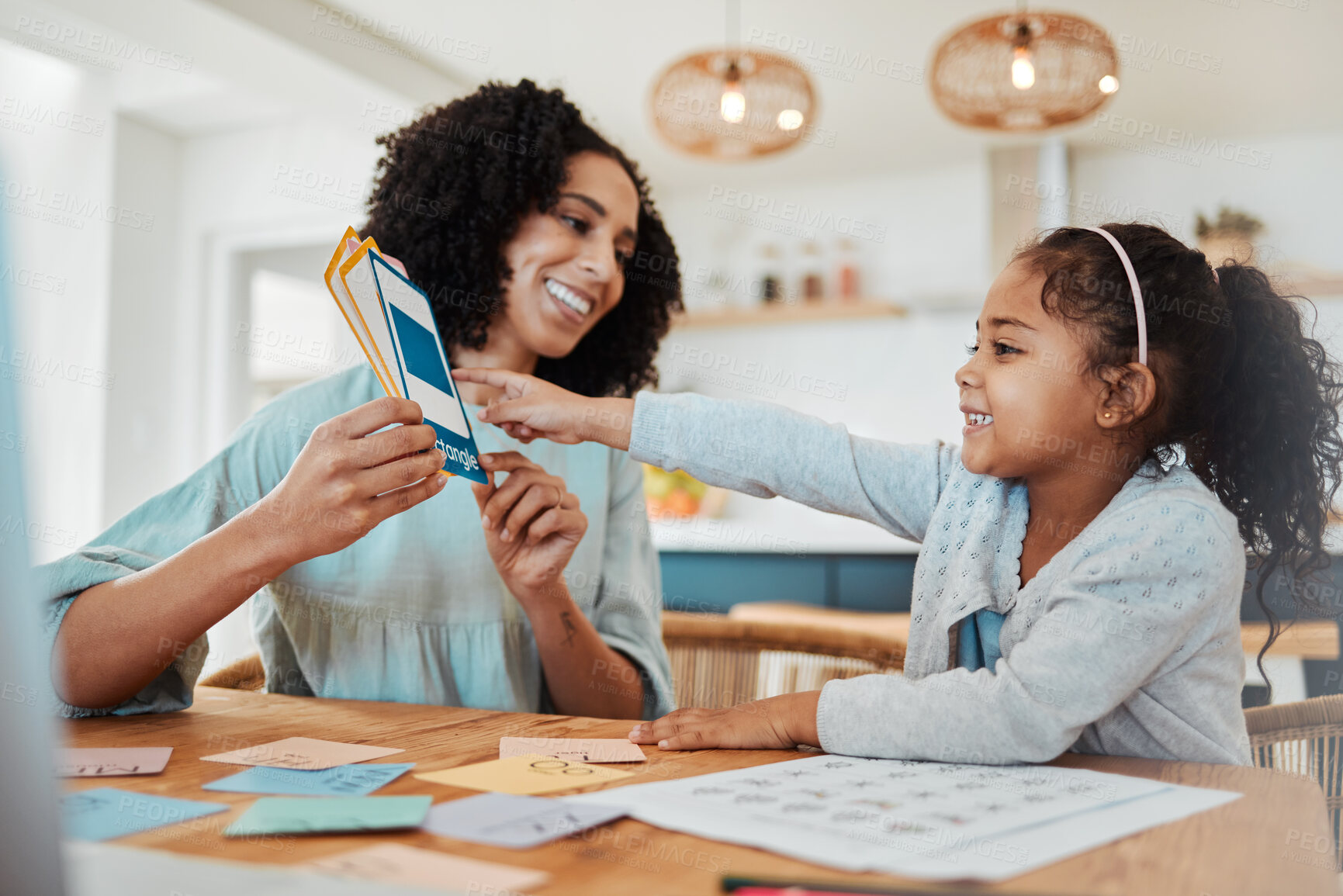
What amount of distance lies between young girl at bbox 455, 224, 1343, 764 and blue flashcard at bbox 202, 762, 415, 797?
244 millimetres

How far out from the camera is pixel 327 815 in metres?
0.58

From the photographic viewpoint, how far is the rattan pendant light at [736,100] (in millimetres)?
2660

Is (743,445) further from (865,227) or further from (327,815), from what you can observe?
(865,227)

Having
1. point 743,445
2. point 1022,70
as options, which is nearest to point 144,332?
point 1022,70

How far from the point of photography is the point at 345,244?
0.87m

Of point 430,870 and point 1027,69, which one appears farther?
point 1027,69

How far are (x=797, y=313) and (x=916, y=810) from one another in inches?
161

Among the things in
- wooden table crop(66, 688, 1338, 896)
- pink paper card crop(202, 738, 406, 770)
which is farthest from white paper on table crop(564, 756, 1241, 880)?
pink paper card crop(202, 738, 406, 770)

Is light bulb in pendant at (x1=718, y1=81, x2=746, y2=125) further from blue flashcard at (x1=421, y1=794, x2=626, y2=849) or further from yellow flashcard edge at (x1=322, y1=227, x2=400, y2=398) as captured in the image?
blue flashcard at (x1=421, y1=794, x2=626, y2=849)

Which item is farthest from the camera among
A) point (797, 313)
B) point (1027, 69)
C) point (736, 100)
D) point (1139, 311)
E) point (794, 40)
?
point (797, 313)

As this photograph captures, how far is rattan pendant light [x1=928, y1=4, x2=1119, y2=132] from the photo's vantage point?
2377mm

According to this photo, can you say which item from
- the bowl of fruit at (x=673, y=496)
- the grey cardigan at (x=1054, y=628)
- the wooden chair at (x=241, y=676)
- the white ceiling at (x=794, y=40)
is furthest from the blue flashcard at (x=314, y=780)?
the bowl of fruit at (x=673, y=496)

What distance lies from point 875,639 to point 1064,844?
0.77 metres

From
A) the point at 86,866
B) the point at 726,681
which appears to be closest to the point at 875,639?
the point at 726,681
